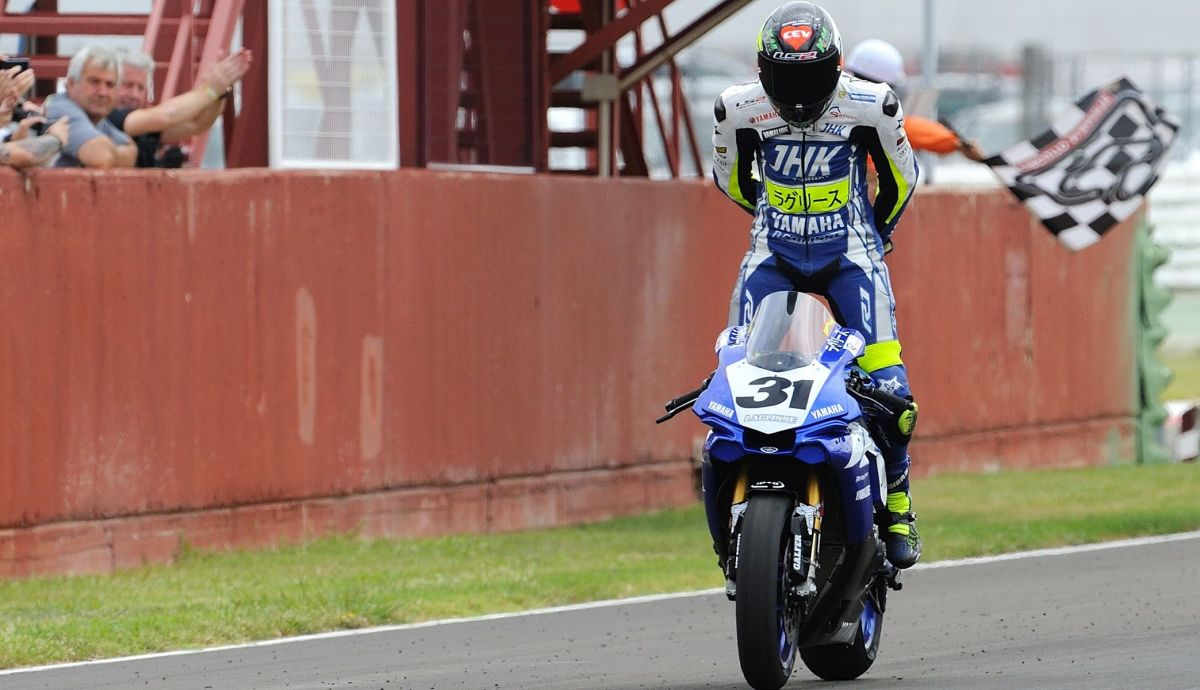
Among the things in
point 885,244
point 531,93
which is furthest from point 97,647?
point 531,93

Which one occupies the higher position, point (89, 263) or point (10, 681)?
point (89, 263)

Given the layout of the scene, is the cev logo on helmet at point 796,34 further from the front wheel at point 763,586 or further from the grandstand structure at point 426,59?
the grandstand structure at point 426,59

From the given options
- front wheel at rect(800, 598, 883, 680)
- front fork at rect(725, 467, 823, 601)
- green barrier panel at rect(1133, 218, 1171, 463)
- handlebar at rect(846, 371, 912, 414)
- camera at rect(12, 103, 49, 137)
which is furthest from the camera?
green barrier panel at rect(1133, 218, 1171, 463)

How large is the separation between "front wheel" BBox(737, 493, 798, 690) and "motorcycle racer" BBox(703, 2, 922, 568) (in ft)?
3.06

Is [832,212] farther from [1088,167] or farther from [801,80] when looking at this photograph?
[1088,167]

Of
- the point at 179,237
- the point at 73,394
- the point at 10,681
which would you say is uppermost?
the point at 179,237

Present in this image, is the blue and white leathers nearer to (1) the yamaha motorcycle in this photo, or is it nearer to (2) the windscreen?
(1) the yamaha motorcycle

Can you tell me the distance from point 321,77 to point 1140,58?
19.0m

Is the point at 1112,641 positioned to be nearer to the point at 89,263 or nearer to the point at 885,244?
the point at 885,244

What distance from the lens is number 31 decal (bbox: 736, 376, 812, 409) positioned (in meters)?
7.04

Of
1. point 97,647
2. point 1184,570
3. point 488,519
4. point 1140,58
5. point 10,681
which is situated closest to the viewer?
point 10,681

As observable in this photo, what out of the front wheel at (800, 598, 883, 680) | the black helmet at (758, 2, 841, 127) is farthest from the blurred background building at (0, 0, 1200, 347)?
the front wheel at (800, 598, 883, 680)

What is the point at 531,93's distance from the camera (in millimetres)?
15742

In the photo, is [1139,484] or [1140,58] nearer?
[1139,484]
